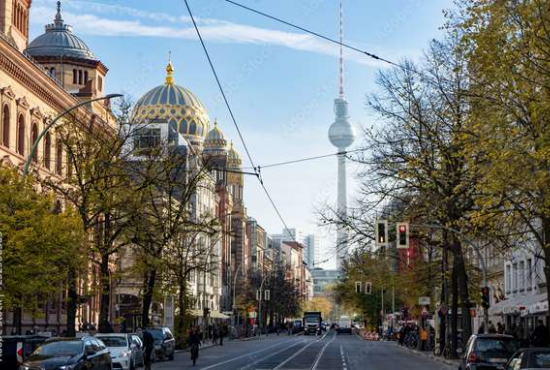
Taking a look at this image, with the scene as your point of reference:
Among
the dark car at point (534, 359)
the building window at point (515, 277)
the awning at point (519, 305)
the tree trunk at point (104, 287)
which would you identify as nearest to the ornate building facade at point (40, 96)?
the tree trunk at point (104, 287)

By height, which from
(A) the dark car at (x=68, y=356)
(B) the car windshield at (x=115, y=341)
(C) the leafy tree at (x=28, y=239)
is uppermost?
(C) the leafy tree at (x=28, y=239)

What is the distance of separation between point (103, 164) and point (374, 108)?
12109 mm

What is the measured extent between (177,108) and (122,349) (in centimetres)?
10307

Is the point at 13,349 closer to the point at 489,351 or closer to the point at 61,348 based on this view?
the point at 61,348

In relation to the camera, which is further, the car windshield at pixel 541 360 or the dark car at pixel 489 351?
the dark car at pixel 489 351

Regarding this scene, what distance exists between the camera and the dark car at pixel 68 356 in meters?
26.0

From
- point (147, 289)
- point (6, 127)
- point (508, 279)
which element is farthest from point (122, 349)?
point (508, 279)

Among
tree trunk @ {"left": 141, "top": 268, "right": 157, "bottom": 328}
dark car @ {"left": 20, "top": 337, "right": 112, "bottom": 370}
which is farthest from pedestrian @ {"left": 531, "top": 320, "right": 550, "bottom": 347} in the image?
tree trunk @ {"left": 141, "top": 268, "right": 157, "bottom": 328}

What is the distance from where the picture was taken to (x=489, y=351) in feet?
93.1

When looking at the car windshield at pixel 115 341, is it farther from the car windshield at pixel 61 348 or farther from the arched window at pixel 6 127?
the arched window at pixel 6 127

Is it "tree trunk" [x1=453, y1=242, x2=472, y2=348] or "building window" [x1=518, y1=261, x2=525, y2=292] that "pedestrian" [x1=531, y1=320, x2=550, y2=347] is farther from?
"building window" [x1=518, y1=261, x2=525, y2=292]

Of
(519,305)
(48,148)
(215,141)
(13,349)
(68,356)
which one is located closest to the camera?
(68,356)

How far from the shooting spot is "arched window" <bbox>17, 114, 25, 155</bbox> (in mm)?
54375

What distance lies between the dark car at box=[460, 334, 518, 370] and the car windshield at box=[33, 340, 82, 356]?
10.9 meters
